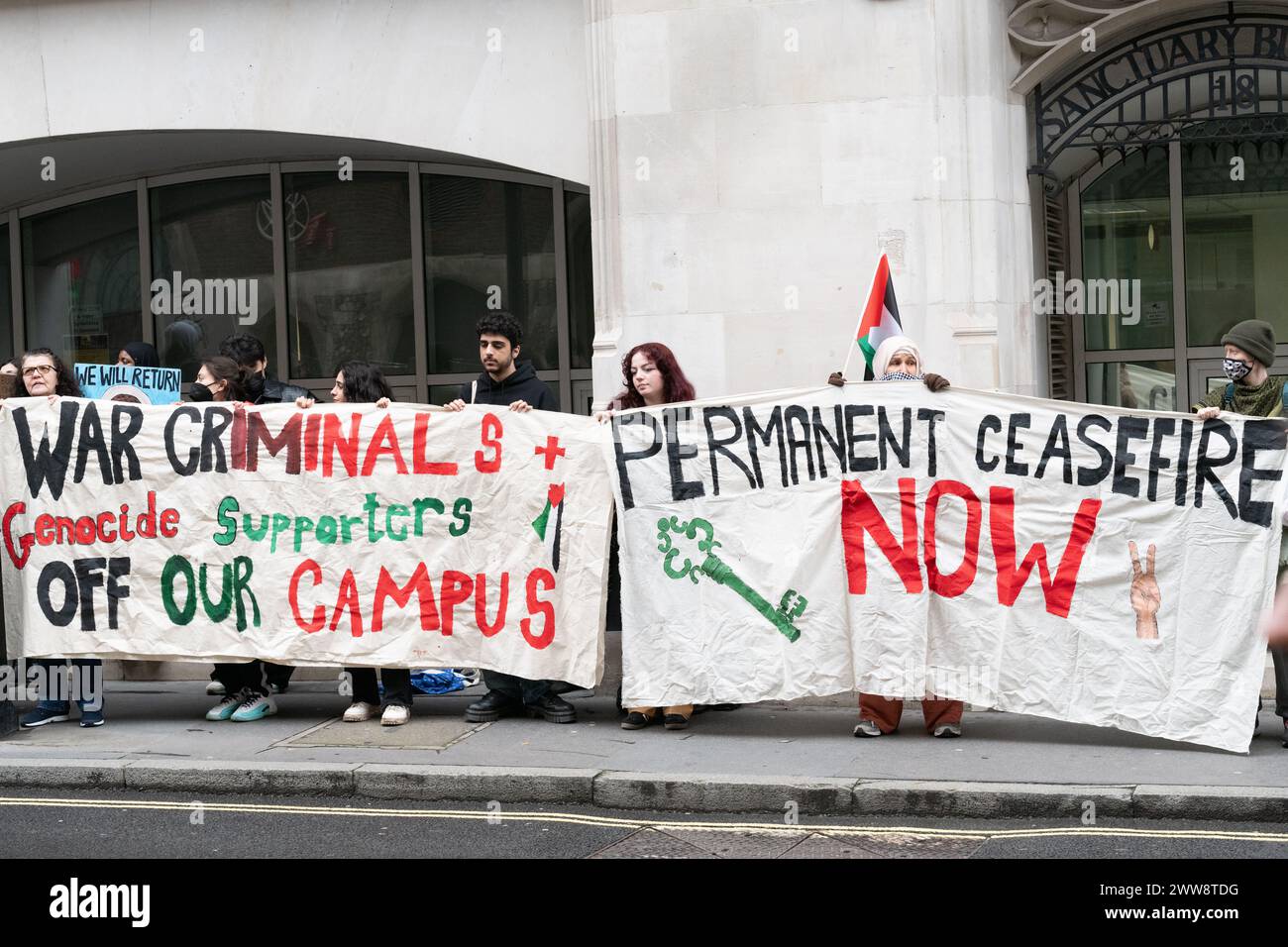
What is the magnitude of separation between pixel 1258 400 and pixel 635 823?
3691 mm

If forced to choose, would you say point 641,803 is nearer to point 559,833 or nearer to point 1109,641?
point 559,833

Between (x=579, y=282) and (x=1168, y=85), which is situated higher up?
(x=1168, y=85)

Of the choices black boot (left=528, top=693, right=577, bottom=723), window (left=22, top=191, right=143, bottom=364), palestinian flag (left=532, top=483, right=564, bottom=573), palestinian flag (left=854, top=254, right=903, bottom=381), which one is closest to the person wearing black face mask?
palestinian flag (left=532, top=483, right=564, bottom=573)

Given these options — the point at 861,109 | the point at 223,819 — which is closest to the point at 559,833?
the point at 223,819

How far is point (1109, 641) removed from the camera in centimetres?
787

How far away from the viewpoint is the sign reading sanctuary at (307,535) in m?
8.61

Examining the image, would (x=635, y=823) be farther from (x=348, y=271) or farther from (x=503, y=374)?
(x=348, y=271)

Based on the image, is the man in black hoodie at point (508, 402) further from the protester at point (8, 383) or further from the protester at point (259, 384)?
the protester at point (8, 383)

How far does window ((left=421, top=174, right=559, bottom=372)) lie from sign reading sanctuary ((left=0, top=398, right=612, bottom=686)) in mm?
5463

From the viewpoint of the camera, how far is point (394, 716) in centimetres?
866

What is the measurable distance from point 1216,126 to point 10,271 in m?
11.6

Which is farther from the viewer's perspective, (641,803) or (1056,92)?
(1056,92)

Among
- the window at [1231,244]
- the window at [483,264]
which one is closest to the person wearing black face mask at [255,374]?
the window at [483,264]

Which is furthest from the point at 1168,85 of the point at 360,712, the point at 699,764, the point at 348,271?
the point at 360,712
